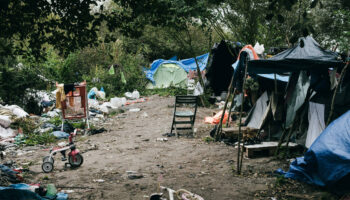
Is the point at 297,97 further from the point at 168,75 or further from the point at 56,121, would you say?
the point at 168,75

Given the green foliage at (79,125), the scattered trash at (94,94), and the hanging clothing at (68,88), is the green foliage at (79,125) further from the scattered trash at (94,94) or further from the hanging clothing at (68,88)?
the scattered trash at (94,94)

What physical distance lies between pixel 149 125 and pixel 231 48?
17.7 feet

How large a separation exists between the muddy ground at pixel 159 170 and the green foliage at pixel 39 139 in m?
0.47

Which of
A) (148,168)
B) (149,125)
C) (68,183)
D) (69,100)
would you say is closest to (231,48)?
(149,125)

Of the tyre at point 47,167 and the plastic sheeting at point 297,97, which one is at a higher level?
the plastic sheeting at point 297,97

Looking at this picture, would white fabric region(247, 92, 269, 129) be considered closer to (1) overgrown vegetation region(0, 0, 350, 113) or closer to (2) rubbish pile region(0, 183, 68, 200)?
(1) overgrown vegetation region(0, 0, 350, 113)

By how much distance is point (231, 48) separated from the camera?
13.3 metres

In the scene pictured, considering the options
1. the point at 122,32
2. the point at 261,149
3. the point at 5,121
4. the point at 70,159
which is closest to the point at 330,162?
the point at 261,149

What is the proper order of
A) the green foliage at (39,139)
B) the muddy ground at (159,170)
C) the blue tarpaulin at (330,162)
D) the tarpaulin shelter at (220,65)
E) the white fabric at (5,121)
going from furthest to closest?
the tarpaulin shelter at (220,65) → the white fabric at (5,121) → the green foliage at (39,139) → the muddy ground at (159,170) → the blue tarpaulin at (330,162)

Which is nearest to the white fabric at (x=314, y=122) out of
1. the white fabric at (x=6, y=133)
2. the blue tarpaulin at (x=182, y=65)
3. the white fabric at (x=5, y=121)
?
the white fabric at (x=6, y=133)

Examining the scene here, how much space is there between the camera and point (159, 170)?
5547 mm

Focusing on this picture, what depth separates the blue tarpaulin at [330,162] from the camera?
425cm

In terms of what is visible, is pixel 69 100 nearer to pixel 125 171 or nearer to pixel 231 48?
pixel 125 171

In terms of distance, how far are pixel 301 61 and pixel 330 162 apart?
198cm
